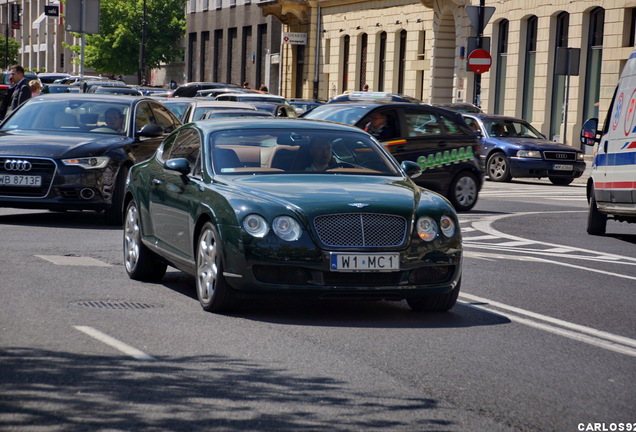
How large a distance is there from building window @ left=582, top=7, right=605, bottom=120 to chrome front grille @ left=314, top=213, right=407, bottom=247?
3101 centimetres

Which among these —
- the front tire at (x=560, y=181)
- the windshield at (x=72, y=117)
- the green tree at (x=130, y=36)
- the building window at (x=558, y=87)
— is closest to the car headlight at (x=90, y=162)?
the windshield at (x=72, y=117)

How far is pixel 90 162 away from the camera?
1530cm

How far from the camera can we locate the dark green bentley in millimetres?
8688

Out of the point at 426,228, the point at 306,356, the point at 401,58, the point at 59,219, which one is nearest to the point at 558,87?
the point at 401,58

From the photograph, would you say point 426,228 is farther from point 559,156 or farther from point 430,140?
point 559,156

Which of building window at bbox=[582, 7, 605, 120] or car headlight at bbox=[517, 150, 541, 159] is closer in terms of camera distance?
car headlight at bbox=[517, 150, 541, 159]

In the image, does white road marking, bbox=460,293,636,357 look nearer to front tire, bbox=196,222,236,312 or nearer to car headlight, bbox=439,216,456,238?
car headlight, bbox=439,216,456,238

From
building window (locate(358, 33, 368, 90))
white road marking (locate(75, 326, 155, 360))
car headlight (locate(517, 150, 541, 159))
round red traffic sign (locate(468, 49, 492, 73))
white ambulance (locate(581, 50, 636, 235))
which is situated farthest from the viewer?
building window (locate(358, 33, 368, 90))

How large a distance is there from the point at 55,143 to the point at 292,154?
6193 millimetres

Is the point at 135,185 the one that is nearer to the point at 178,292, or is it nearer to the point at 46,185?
the point at 178,292

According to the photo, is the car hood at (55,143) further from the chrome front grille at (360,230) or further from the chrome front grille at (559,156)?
the chrome front grille at (559,156)

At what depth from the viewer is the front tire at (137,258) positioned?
10.7m

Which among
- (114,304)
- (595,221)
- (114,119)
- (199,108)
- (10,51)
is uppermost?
(10,51)

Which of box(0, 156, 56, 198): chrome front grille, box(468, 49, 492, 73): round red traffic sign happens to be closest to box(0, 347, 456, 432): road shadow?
box(0, 156, 56, 198): chrome front grille
